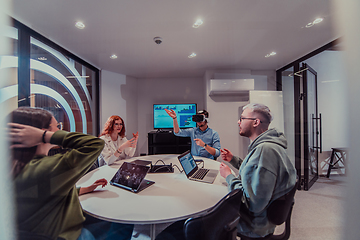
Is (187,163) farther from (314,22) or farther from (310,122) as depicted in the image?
(314,22)

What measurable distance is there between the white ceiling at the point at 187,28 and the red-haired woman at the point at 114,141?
71 cm

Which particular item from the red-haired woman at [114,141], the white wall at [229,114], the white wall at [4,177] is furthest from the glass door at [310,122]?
the white wall at [4,177]

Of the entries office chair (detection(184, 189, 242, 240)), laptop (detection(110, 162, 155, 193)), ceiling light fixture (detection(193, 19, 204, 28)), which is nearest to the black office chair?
office chair (detection(184, 189, 242, 240))

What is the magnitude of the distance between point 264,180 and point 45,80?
1.39 meters

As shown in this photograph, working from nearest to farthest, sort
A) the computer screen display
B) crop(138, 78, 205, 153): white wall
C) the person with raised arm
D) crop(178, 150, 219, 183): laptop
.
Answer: the person with raised arm → crop(178, 150, 219, 183): laptop → crop(138, 78, 205, 153): white wall → the computer screen display

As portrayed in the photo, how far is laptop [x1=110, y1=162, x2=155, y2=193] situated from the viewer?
909mm

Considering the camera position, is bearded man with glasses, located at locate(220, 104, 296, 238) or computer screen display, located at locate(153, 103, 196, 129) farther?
computer screen display, located at locate(153, 103, 196, 129)

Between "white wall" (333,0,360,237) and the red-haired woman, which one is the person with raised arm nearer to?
the red-haired woman

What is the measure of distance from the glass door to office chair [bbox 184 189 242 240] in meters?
1.04

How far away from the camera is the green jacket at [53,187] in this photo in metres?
0.48

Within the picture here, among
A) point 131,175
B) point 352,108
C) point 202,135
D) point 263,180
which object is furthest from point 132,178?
point 352,108

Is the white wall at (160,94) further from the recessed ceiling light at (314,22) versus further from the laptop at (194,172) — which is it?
the recessed ceiling light at (314,22)

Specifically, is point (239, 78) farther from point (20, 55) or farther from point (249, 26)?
point (20, 55)

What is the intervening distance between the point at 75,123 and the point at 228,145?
2.10m
